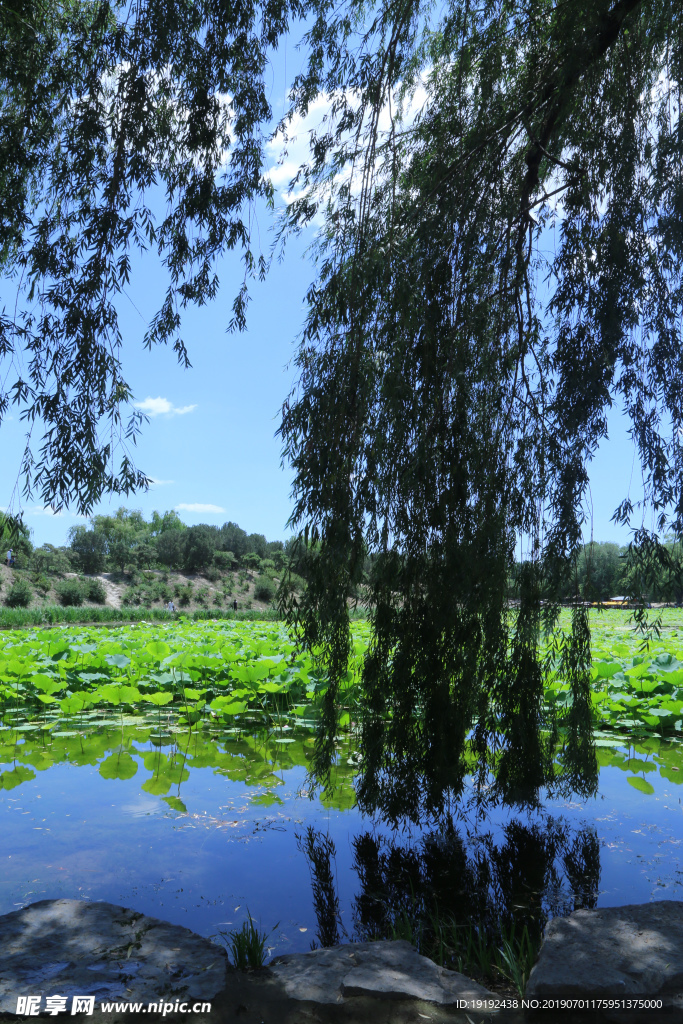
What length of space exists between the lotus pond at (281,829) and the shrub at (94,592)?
21385mm

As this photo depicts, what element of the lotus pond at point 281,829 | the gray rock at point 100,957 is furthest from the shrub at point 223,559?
the gray rock at point 100,957

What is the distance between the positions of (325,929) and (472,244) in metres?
2.72

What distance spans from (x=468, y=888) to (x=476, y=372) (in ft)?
6.93

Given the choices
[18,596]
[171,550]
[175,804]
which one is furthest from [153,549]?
[175,804]

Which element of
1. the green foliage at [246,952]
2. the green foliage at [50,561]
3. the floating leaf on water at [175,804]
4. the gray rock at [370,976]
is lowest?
the floating leaf on water at [175,804]

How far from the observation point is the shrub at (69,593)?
24.3 m

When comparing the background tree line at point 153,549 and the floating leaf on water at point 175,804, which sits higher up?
the background tree line at point 153,549

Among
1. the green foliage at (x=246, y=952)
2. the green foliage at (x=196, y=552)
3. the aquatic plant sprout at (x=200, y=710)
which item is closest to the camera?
the green foliage at (x=246, y=952)

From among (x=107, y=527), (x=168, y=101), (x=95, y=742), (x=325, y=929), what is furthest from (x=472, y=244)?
(x=107, y=527)

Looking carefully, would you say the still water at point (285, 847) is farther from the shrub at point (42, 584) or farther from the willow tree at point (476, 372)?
the shrub at point (42, 584)

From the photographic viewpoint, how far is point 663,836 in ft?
10.4

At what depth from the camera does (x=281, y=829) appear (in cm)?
321

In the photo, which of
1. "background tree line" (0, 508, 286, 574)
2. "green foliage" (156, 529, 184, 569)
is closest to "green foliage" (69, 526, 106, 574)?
"background tree line" (0, 508, 286, 574)

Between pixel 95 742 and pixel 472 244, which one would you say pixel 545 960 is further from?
pixel 95 742
